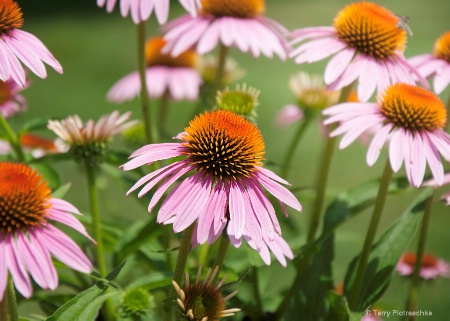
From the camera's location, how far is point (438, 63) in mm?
1052

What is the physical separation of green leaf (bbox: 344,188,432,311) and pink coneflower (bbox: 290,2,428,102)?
0.57 ft

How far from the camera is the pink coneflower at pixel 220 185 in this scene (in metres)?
0.65

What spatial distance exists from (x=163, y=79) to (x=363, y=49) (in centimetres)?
49

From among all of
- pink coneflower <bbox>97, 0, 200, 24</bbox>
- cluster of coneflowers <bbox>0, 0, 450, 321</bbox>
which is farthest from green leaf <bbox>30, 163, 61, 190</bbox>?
pink coneflower <bbox>97, 0, 200, 24</bbox>

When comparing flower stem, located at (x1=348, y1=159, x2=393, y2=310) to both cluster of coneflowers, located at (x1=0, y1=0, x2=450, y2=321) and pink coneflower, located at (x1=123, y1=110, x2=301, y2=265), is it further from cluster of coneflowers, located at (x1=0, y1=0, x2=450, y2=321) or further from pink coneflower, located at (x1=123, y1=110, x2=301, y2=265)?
pink coneflower, located at (x1=123, y1=110, x2=301, y2=265)

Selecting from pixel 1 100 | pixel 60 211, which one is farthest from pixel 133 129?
pixel 60 211

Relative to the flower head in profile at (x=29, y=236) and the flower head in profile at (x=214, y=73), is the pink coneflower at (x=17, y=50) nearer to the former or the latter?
the flower head in profile at (x=29, y=236)

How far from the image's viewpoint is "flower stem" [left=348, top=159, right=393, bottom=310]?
838 millimetres

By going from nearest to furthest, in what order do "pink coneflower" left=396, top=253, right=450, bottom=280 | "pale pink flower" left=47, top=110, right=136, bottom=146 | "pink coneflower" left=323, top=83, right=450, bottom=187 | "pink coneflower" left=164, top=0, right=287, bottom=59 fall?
"pink coneflower" left=323, top=83, right=450, bottom=187 → "pale pink flower" left=47, top=110, right=136, bottom=146 → "pink coneflower" left=164, top=0, right=287, bottom=59 → "pink coneflower" left=396, top=253, right=450, bottom=280

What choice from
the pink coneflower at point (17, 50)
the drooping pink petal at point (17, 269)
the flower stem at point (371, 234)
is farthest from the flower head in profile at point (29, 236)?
the flower stem at point (371, 234)

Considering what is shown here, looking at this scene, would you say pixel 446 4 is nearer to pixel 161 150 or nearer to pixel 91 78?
pixel 91 78

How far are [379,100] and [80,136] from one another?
40 centimetres

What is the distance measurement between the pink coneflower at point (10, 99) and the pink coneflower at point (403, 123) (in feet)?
1.70

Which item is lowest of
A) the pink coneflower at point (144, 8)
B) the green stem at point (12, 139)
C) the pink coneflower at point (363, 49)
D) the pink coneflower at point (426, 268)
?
the pink coneflower at point (426, 268)
